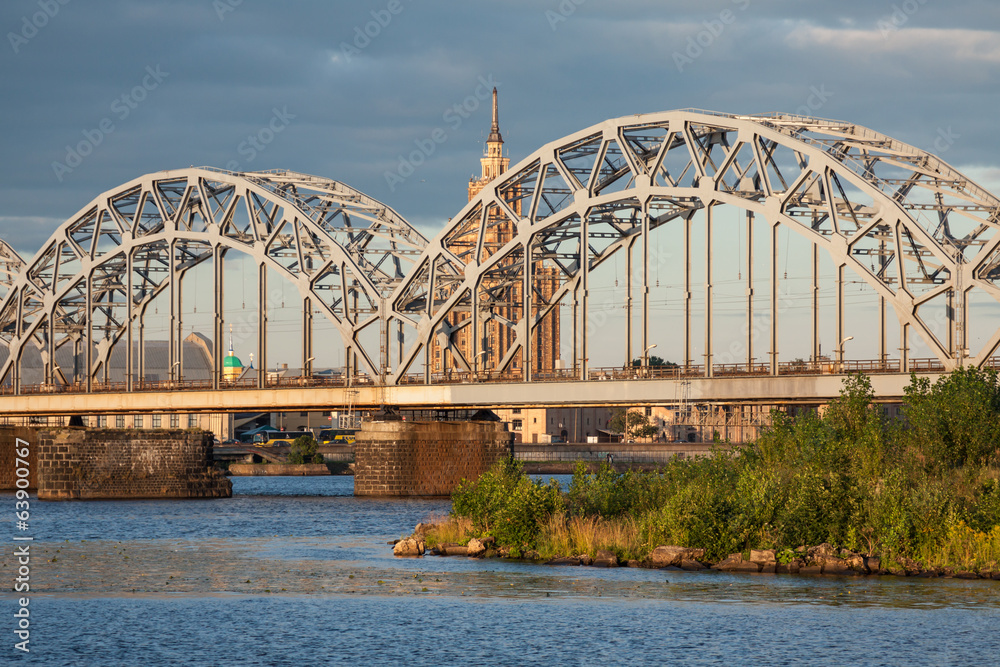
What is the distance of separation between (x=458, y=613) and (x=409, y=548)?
57.1 ft

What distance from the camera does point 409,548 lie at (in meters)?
62.1

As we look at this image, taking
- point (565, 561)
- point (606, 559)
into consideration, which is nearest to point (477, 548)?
point (565, 561)

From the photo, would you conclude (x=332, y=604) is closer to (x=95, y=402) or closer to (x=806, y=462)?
(x=806, y=462)

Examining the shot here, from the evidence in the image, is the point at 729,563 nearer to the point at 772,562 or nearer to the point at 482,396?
the point at 772,562

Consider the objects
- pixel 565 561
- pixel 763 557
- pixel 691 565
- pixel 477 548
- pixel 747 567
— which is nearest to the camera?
pixel 747 567

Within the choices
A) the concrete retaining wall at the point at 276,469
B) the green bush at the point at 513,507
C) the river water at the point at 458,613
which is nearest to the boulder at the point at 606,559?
the river water at the point at 458,613

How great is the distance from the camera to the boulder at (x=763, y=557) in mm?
54125

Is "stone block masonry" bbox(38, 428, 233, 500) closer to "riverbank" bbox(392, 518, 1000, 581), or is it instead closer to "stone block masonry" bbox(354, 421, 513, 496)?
"stone block masonry" bbox(354, 421, 513, 496)

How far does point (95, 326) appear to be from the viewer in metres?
134

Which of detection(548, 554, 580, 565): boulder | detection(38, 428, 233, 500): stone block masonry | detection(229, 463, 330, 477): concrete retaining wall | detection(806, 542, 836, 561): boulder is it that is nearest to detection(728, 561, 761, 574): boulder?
detection(806, 542, 836, 561): boulder

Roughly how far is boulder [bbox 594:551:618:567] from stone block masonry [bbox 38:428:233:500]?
2227 inches

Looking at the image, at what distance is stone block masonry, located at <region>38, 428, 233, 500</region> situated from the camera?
107375 mm

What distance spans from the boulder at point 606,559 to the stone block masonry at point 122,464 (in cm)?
5658

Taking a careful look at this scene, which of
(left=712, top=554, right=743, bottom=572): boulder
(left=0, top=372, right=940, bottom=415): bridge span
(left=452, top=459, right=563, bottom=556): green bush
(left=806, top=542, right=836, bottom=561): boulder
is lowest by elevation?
(left=712, top=554, right=743, bottom=572): boulder
